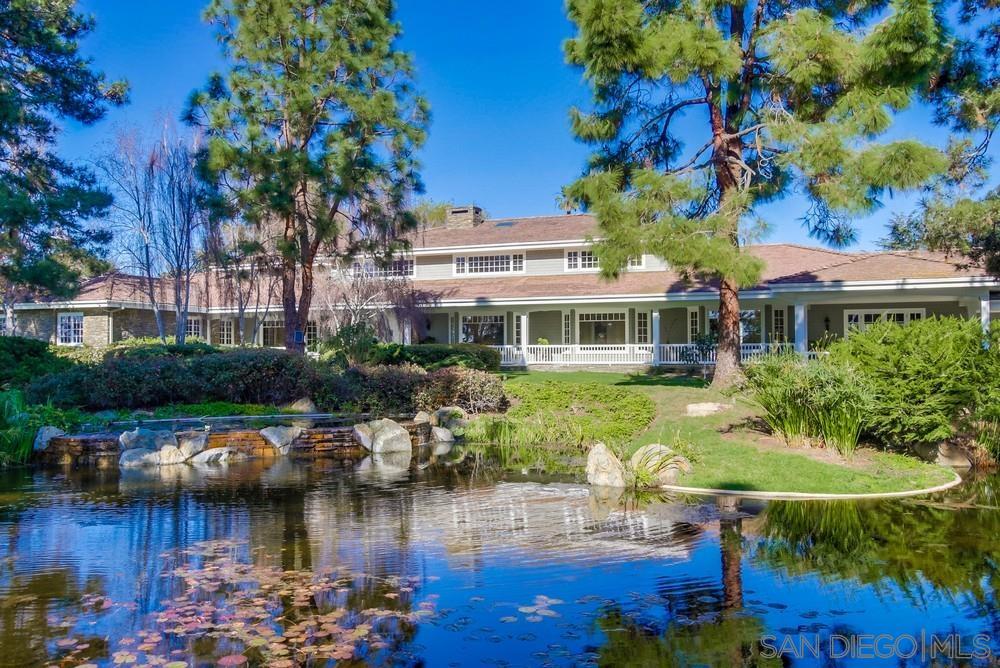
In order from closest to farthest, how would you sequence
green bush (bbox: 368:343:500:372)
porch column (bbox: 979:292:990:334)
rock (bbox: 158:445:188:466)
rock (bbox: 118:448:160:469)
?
1. rock (bbox: 118:448:160:469)
2. rock (bbox: 158:445:188:466)
3. porch column (bbox: 979:292:990:334)
4. green bush (bbox: 368:343:500:372)

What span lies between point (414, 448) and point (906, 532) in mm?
9375

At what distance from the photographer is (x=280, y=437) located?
545 inches

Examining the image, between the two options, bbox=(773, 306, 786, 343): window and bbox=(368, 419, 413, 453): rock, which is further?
bbox=(773, 306, 786, 343): window

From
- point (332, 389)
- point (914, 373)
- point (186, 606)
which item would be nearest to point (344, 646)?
point (186, 606)

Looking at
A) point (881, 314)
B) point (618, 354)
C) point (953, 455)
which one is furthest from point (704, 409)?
point (881, 314)

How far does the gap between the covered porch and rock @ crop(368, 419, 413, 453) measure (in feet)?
42.2

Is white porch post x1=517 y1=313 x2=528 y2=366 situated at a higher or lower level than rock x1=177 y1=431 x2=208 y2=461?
higher

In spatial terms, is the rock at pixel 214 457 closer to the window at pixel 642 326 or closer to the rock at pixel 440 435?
the rock at pixel 440 435

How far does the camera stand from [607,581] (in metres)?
6.04

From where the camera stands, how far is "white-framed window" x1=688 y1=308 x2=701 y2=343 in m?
26.7

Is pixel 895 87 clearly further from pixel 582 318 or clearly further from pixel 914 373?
pixel 582 318

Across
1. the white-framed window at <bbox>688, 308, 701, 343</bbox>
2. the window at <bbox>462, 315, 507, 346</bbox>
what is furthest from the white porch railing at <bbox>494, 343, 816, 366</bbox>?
the window at <bbox>462, 315, 507, 346</bbox>

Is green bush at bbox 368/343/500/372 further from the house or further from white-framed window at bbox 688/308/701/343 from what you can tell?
white-framed window at bbox 688/308/701/343

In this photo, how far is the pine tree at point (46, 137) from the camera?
1925 cm
